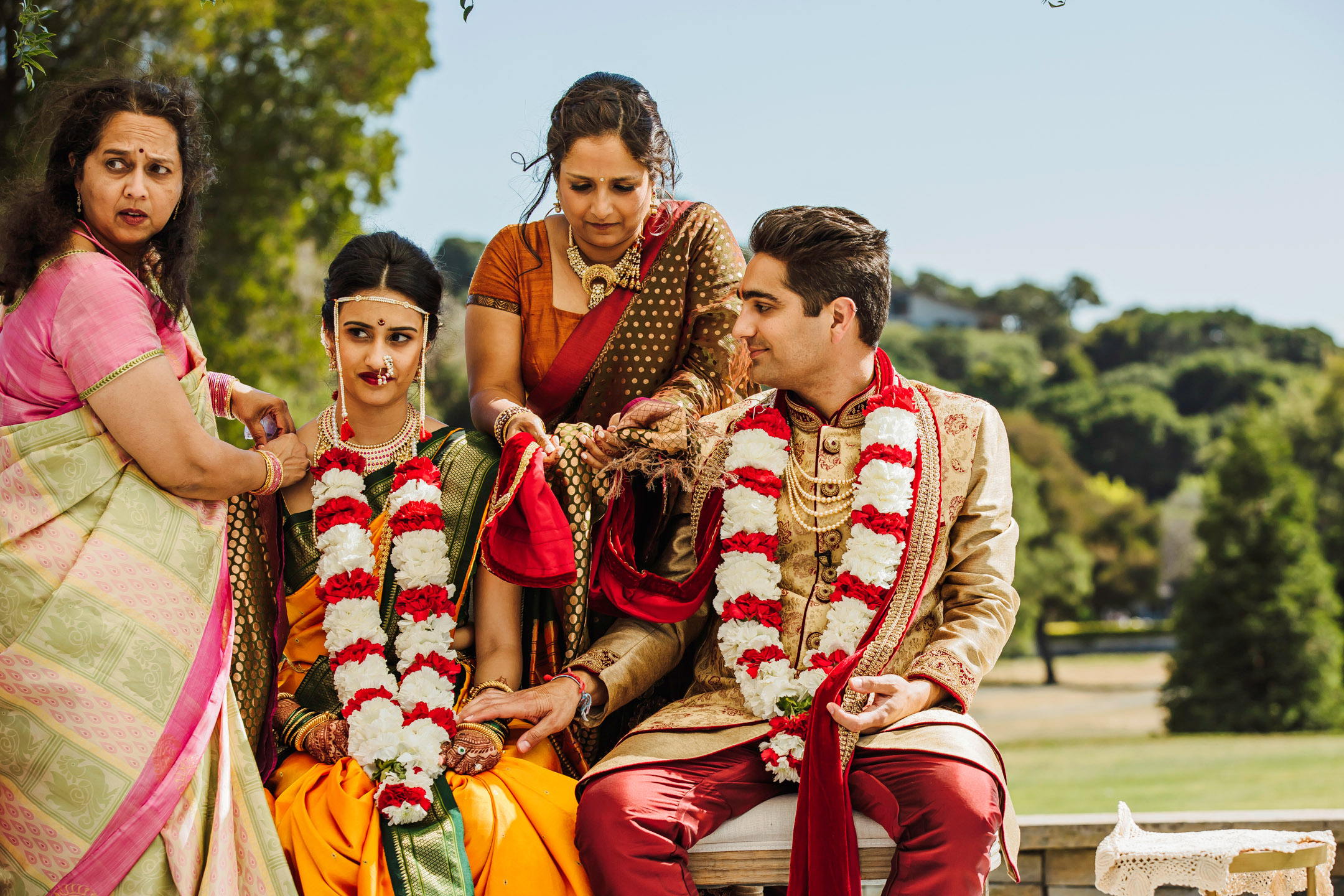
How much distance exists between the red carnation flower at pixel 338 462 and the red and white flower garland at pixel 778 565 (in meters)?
1.17

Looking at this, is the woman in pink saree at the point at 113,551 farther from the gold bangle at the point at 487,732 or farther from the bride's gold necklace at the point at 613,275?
the bride's gold necklace at the point at 613,275

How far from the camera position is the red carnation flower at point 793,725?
337cm

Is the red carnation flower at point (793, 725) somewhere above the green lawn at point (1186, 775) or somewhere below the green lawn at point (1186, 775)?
above

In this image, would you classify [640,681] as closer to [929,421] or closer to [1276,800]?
[929,421]

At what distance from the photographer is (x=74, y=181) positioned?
131 inches

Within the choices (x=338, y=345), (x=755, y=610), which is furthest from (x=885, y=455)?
(x=338, y=345)

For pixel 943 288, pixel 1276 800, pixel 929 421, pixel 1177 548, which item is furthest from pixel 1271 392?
pixel 929 421

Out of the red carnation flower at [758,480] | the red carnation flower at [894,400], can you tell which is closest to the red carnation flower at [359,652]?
the red carnation flower at [758,480]

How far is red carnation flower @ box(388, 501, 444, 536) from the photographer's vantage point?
143 inches

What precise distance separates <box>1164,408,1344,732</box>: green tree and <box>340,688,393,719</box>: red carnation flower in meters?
27.1

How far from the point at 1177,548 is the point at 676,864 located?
69773 millimetres

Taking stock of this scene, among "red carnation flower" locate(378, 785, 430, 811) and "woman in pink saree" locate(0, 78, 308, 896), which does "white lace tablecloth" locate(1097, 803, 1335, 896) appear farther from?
"woman in pink saree" locate(0, 78, 308, 896)

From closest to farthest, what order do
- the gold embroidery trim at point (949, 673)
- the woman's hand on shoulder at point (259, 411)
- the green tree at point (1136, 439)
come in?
the gold embroidery trim at point (949, 673), the woman's hand on shoulder at point (259, 411), the green tree at point (1136, 439)

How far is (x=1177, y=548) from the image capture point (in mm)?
66500
